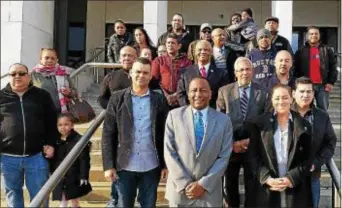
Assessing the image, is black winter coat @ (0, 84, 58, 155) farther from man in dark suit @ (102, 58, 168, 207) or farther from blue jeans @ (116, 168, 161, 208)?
blue jeans @ (116, 168, 161, 208)

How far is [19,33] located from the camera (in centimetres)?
1229

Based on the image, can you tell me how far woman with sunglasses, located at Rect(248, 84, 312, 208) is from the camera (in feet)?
15.6

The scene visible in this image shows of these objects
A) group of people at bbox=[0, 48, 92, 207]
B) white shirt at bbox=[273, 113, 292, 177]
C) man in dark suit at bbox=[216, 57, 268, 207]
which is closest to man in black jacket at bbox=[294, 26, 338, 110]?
man in dark suit at bbox=[216, 57, 268, 207]

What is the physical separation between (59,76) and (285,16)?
8.08 meters

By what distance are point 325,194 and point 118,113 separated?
2.80 metres

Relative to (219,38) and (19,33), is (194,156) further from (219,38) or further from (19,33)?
(19,33)

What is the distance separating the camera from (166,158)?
4609 millimetres

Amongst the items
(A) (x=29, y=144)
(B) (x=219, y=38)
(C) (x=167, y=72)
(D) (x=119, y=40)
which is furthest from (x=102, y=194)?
(D) (x=119, y=40)

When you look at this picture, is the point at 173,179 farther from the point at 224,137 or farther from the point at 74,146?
the point at 74,146

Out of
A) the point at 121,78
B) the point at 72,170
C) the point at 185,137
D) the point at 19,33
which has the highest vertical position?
the point at 19,33

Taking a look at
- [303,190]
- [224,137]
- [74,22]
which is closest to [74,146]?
[224,137]

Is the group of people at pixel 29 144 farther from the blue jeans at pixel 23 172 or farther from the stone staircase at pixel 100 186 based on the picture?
the stone staircase at pixel 100 186

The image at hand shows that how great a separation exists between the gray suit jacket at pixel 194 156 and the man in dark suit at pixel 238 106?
26.4 inches

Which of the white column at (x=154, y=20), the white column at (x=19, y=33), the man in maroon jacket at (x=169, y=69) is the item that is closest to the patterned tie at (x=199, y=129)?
the man in maroon jacket at (x=169, y=69)
